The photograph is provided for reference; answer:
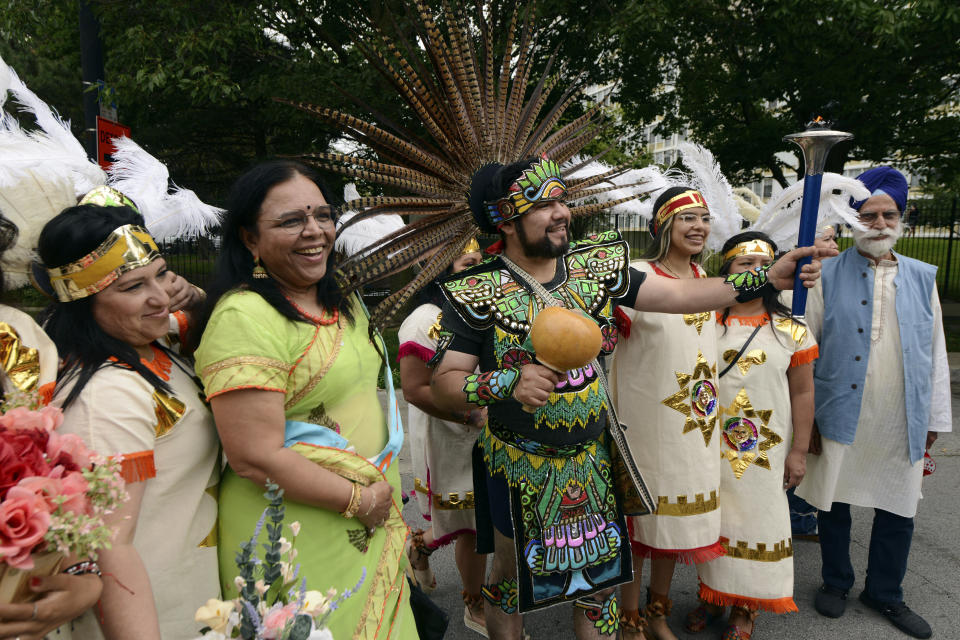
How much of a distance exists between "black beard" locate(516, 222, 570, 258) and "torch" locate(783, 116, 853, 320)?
866 mm

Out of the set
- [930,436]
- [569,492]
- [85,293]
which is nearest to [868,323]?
[930,436]

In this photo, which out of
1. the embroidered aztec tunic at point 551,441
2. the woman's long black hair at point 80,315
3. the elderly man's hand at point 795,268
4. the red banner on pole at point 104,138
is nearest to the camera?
the woman's long black hair at point 80,315

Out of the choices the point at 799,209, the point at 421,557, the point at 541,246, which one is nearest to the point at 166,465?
the point at 541,246

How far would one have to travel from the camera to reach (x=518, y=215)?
7.16ft

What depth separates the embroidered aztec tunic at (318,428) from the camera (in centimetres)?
171

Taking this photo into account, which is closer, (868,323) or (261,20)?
(868,323)

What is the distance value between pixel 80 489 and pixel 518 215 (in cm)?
149

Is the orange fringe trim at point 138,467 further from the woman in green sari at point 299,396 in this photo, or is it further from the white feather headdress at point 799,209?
the white feather headdress at point 799,209

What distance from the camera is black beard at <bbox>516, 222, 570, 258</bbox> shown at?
2207 mm

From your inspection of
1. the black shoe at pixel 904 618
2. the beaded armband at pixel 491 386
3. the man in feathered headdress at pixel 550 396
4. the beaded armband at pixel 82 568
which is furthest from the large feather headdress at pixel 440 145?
the black shoe at pixel 904 618

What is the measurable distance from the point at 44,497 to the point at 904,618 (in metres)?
3.64

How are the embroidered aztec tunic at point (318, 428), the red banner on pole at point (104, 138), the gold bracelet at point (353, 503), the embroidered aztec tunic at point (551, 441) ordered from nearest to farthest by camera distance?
the embroidered aztec tunic at point (318, 428) → the gold bracelet at point (353, 503) → the embroidered aztec tunic at point (551, 441) → the red banner on pole at point (104, 138)

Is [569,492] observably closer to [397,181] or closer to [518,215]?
[518,215]

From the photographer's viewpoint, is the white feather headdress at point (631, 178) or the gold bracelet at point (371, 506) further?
the white feather headdress at point (631, 178)
